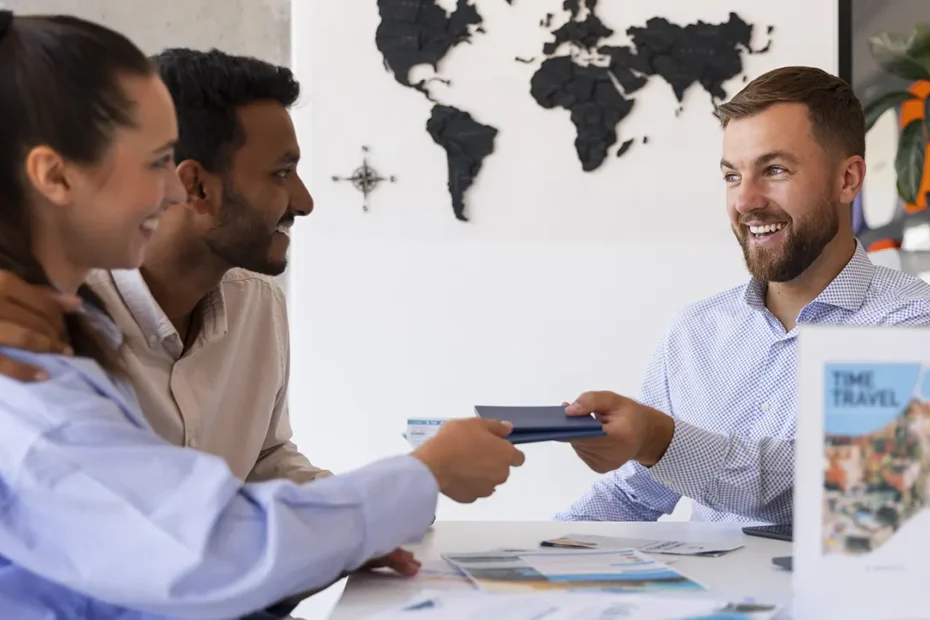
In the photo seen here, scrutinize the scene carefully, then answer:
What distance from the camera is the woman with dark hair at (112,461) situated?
863 mm

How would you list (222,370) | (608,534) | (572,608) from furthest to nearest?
(222,370) < (608,534) < (572,608)

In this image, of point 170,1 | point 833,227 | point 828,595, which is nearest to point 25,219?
point 828,595

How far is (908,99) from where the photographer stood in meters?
2.78

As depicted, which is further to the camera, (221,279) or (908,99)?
(908,99)

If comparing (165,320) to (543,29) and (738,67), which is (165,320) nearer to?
(543,29)

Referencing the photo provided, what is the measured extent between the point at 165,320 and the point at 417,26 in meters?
1.67

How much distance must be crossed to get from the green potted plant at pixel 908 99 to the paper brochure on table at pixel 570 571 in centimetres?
194

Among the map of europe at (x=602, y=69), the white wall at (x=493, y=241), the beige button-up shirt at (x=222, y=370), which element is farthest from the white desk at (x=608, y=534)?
the map of europe at (x=602, y=69)

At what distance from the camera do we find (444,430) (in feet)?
3.75

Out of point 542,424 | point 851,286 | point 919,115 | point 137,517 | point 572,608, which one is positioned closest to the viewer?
point 137,517

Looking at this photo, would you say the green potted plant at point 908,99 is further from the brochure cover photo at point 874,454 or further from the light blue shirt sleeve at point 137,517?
the light blue shirt sleeve at point 137,517

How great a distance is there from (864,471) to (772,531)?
625 mm

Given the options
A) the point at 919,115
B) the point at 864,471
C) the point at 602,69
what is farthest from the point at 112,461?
the point at 919,115

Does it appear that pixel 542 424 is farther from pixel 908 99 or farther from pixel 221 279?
pixel 908 99
